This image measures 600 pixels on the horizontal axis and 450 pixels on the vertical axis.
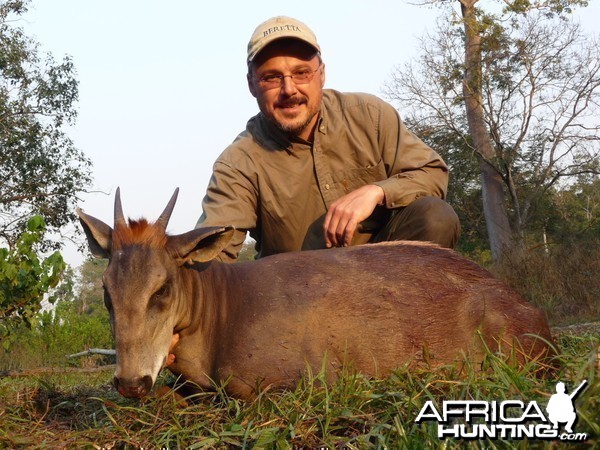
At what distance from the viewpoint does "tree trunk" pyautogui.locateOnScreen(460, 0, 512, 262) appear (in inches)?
1084

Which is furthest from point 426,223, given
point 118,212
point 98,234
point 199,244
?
point 98,234

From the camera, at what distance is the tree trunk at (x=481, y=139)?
90.4ft

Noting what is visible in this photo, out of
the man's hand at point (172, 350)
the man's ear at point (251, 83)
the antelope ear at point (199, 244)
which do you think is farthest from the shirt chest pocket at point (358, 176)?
the man's hand at point (172, 350)

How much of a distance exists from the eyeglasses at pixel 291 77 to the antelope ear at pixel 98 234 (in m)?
1.98

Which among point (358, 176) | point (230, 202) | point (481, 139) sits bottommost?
point (230, 202)

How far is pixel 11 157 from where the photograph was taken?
23.3m

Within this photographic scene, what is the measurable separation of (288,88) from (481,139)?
78.6 ft

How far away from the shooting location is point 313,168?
5.97m

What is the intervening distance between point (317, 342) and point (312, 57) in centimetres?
257

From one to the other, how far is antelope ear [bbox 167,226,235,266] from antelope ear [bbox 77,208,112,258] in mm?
387

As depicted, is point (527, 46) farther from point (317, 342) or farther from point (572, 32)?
point (317, 342)

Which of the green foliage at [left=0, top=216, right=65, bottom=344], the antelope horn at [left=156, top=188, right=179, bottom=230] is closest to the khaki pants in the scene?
the antelope horn at [left=156, top=188, right=179, bottom=230]

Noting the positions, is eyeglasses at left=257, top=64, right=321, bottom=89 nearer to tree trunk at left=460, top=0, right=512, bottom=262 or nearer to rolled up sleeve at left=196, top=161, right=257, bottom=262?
rolled up sleeve at left=196, top=161, right=257, bottom=262

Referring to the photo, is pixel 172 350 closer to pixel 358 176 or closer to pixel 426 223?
pixel 426 223
